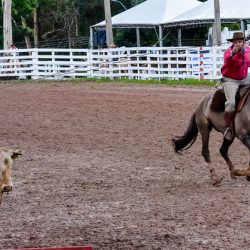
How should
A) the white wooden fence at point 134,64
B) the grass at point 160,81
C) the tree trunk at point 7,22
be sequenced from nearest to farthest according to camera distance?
the grass at point 160,81
the white wooden fence at point 134,64
the tree trunk at point 7,22

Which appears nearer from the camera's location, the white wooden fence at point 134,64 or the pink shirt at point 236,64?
the pink shirt at point 236,64

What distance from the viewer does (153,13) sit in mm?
44000

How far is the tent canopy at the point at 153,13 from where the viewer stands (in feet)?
141

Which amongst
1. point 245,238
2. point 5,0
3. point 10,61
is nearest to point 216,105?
point 245,238

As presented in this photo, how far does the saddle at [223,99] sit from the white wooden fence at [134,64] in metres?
14.9

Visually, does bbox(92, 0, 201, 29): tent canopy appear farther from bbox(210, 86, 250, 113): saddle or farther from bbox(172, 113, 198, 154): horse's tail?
bbox(210, 86, 250, 113): saddle

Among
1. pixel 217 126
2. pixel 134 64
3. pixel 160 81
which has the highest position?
pixel 217 126

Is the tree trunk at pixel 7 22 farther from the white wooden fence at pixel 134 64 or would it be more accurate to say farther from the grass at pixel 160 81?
the grass at pixel 160 81

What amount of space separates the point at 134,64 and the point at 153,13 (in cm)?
1125

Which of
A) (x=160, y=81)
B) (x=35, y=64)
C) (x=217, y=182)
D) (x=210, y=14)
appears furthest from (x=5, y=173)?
(x=210, y=14)

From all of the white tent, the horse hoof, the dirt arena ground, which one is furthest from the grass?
the horse hoof

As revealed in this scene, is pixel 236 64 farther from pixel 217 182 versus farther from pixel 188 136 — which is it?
pixel 217 182

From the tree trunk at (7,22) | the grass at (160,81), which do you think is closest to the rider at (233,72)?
the grass at (160,81)

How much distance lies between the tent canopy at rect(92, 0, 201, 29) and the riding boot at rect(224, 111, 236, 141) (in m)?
30.5
